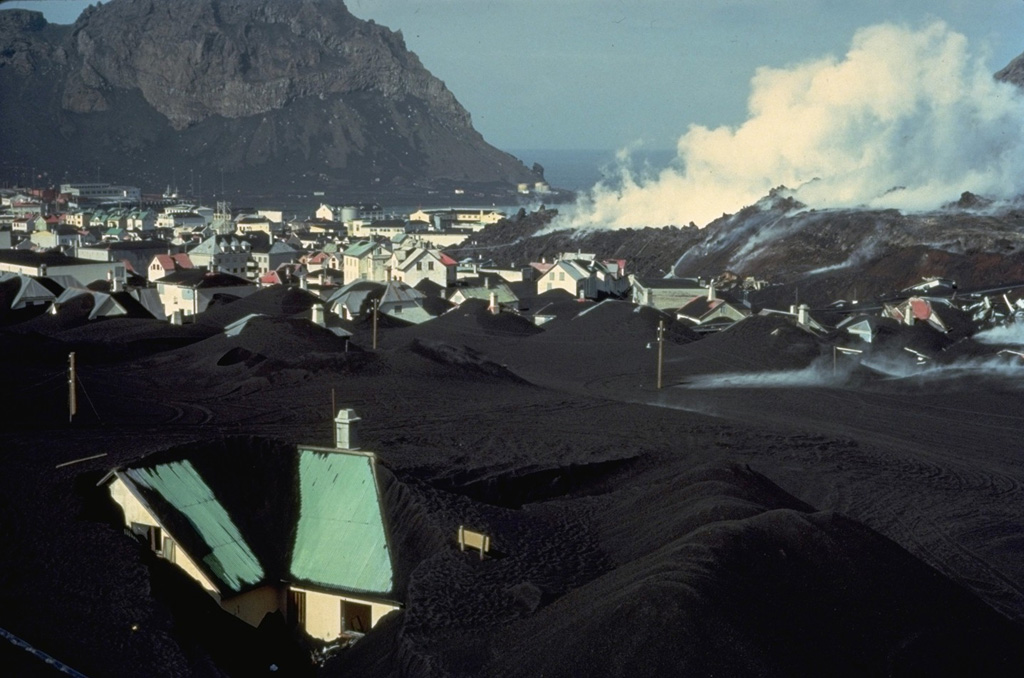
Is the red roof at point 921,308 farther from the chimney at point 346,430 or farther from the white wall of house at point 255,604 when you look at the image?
the white wall of house at point 255,604

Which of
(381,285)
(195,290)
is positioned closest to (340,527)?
(381,285)

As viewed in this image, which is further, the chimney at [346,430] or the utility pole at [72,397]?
the utility pole at [72,397]

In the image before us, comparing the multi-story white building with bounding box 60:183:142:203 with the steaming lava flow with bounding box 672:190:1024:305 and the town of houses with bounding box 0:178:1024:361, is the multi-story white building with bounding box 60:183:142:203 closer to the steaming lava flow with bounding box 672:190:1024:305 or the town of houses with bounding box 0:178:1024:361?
the town of houses with bounding box 0:178:1024:361

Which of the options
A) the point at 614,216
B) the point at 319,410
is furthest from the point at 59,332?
the point at 614,216

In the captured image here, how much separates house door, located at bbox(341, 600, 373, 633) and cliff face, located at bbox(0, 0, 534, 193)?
10376cm

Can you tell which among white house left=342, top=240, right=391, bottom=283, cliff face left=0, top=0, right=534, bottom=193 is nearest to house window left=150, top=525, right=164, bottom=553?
white house left=342, top=240, right=391, bottom=283

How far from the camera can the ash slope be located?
683 centimetres

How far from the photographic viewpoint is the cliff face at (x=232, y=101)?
116625 mm

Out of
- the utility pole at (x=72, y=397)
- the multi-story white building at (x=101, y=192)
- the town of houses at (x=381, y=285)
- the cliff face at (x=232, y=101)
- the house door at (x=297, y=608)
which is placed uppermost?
the cliff face at (x=232, y=101)

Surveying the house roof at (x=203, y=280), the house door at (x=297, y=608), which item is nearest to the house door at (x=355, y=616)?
the house door at (x=297, y=608)

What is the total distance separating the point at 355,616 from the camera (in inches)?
339

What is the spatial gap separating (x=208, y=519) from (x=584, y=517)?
2.88 metres

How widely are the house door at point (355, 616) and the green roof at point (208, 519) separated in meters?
Result: 0.67

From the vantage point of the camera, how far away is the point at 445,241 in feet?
201
